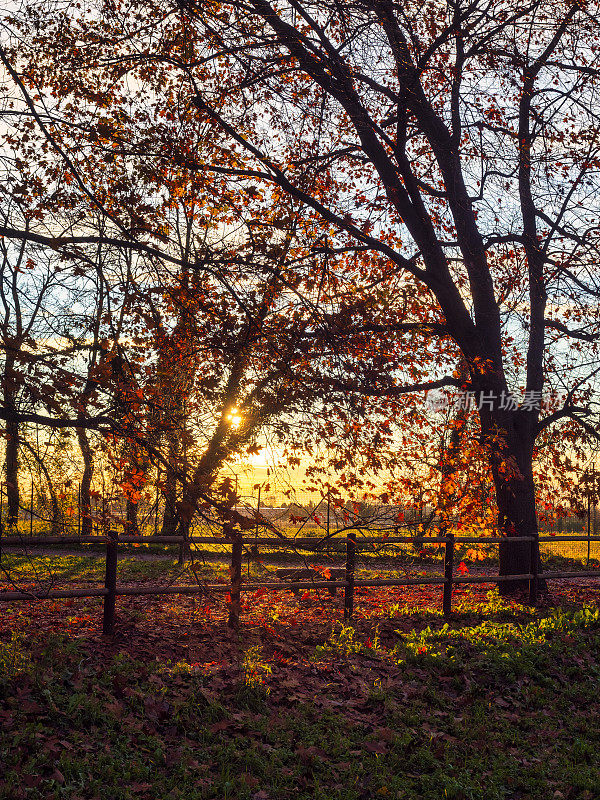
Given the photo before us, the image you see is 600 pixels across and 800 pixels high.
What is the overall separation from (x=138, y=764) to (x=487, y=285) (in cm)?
1033

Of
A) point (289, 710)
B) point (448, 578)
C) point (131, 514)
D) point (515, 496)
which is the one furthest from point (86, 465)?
point (515, 496)

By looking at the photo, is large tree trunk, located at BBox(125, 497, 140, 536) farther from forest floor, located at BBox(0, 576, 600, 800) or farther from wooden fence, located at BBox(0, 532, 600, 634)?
forest floor, located at BBox(0, 576, 600, 800)

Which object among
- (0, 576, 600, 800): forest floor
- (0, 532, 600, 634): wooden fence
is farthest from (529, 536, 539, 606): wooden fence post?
(0, 576, 600, 800): forest floor

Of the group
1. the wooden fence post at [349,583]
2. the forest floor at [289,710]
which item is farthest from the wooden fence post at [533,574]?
the wooden fence post at [349,583]

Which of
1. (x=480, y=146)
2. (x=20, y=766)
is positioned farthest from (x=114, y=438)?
(x=480, y=146)

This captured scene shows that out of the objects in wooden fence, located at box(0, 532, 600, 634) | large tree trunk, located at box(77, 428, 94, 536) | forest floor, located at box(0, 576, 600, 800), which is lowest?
forest floor, located at box(0, 576, 600, 800)

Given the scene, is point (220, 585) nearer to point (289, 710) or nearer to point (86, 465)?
point (86, 465)

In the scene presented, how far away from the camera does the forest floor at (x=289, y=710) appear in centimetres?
480

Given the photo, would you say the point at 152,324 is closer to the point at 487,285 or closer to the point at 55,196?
the point at 55,196

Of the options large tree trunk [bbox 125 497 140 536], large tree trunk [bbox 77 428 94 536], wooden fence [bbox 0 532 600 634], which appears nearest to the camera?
wooden fence [bbox 0 532 600 634]

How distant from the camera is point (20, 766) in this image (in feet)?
14.8

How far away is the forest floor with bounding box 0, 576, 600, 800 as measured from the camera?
15.8 feet

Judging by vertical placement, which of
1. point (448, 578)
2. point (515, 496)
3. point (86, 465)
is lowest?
point (448, 578)

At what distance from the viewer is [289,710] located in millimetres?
6086
